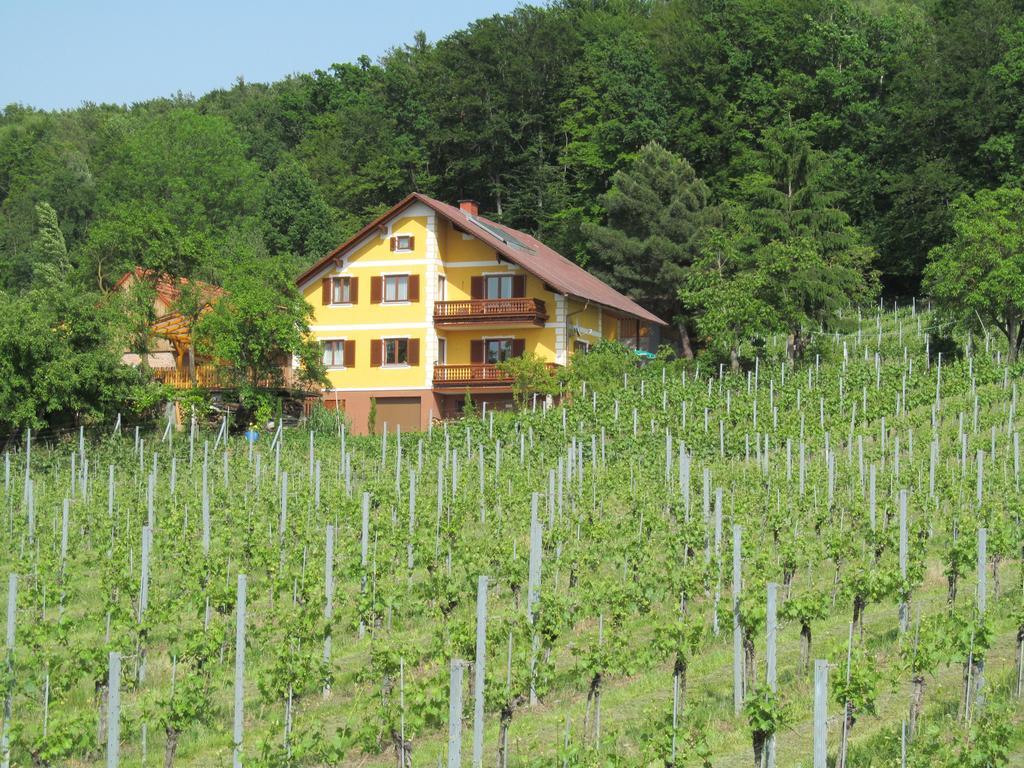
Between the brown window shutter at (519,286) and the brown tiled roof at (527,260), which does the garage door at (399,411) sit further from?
the brown tiled roof at (527,260)

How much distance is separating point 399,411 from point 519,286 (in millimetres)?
5754

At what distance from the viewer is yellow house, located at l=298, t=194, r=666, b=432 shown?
135ft

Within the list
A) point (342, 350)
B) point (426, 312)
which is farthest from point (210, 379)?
point (426, 312)

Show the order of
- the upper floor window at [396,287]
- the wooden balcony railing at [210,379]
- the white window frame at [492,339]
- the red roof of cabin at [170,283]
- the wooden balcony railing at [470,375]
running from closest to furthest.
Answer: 1. the wooden balcony railing at [210,379]
2. the wooden balcony railing at [470,375]
3. the red roof of cabin at [170,283]
4. the white window frame at [492,339]
5. the upper floor window at [396,287]

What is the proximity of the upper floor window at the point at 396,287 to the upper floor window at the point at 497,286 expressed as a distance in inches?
105

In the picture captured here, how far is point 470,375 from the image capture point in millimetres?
40500

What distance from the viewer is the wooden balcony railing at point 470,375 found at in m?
39.7

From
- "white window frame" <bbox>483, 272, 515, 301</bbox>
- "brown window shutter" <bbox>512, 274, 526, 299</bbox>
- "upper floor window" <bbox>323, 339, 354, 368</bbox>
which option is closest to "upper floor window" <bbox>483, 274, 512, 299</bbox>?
"white window frame" <bbox>483, 272, 515, 301</bbox>

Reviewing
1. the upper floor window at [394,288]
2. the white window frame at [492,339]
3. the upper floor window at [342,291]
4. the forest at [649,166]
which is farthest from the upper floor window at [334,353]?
the white window frame at [492,339]

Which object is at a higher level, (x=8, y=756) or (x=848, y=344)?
(x=848, y=344)

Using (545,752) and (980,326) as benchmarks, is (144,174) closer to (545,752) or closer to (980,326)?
(980,326)

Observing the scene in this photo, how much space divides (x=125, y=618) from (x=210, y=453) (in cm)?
1762

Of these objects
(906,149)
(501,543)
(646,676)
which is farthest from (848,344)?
(646,676)

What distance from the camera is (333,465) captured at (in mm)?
29516
